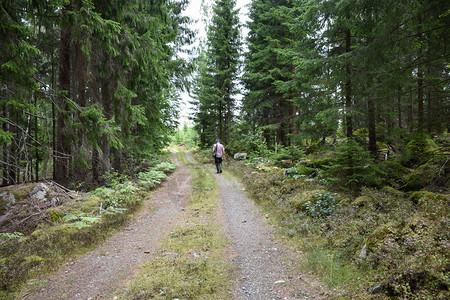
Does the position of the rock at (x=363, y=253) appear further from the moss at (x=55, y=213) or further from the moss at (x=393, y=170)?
the moss at (x=55, y=213)

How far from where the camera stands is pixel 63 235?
214 inches

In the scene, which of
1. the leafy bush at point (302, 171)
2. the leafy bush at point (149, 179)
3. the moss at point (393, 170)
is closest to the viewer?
the moss at point (393, 170)

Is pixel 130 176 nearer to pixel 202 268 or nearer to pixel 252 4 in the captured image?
pixel 202 268

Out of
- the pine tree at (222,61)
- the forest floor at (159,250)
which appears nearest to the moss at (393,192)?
the forest floor at (159,250)

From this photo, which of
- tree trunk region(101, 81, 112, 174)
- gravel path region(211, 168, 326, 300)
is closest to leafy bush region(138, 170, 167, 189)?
tree trunk region(101, 81, 112, 174)

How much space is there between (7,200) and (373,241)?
31.3 ft

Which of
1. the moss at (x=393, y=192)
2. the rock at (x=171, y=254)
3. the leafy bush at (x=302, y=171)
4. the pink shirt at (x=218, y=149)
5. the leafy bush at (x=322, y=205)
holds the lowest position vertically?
the rock at (x=171, y=254)

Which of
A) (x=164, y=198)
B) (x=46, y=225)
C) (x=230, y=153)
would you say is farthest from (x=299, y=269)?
(x=230, y=153)

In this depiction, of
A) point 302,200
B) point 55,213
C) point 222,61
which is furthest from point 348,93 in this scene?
point 222,61

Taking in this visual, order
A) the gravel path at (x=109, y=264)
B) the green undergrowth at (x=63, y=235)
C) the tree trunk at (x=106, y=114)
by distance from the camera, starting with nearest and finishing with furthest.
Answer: the gravel path at (x=109, y=264) < the green undergrowth at (x=63, y=235) < the tree trunk at (x=106, y=114)

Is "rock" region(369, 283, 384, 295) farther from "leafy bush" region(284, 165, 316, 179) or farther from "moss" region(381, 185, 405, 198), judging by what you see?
"leafy bush" region(284, 165, 316, 179)

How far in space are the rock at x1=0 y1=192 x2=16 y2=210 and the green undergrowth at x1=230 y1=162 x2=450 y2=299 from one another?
802cm

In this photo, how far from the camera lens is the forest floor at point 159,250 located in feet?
12.1

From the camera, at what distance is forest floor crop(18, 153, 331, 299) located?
12.1 feet
